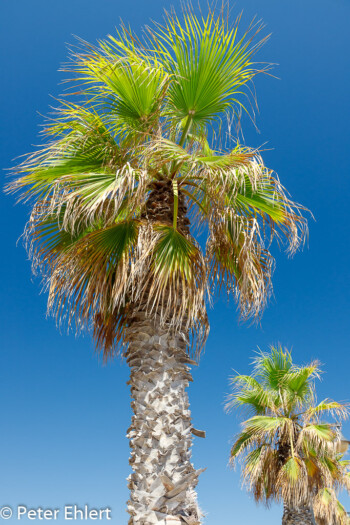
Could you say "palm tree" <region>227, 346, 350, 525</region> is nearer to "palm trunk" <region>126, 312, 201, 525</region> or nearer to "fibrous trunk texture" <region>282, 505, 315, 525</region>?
"fibrous trunk texture" <region>282, 505, 315, 525</region>

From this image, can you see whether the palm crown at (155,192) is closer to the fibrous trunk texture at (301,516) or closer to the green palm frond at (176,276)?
the green palm frond at (176,276)

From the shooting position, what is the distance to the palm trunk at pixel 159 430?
5.35 metres

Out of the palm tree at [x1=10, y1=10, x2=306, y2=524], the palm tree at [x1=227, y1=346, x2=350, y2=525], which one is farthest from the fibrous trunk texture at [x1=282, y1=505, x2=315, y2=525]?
the palm tree at [x1=10, y1=10, x2=306, y2=524]

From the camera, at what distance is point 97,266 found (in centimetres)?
629

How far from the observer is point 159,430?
559 cm

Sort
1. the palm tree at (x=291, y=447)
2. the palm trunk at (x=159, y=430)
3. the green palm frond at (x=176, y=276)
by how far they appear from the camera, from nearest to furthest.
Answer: the palm trunk at (x=159, y=430) < the green palm frond at (x=176, y=276) < the palm tree at (x=291, y=447)

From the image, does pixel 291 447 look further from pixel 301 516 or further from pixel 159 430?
pixel 159 430

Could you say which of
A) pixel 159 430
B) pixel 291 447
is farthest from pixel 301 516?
pixel 159 430

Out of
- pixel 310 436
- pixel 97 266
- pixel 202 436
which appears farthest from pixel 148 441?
pixel 310 436

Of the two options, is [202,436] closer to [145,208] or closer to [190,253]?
[190,253]

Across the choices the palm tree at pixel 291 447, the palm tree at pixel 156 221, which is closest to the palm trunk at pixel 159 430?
the palm tree at pixel 156 221

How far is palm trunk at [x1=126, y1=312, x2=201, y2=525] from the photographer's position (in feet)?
17.6

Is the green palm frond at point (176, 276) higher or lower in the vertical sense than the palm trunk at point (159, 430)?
higher

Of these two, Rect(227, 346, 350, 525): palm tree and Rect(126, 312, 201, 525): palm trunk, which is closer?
Rect(126, 312, 201, 525): palm trunk
